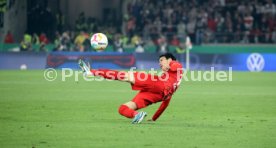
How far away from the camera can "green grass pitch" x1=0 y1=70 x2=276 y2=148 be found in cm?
1327

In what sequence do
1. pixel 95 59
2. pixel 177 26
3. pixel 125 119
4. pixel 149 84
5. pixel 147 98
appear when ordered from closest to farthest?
pixel 149 84 < pixel 147 98 < pixel 125 119 < pixel 95 59 < pixel 177 26

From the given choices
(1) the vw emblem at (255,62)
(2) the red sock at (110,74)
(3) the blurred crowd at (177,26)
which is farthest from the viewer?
Answer: (3) the blurred crowd at (177,26)

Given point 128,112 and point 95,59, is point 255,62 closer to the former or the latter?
point 95,59

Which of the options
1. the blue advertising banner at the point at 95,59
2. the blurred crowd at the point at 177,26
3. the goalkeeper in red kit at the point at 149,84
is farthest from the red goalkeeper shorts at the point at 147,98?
the blurred crowd at the point at 177,26

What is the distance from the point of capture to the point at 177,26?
47.4 metres

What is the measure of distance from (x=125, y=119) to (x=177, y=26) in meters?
30.3

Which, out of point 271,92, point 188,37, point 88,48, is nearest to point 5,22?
point 88,48

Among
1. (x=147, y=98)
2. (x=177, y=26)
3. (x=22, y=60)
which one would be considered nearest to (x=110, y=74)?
(x=147, y=98)

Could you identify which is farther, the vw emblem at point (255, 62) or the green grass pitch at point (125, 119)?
the vw emblem at point (255, 62)

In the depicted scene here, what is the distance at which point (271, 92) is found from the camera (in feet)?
89.4

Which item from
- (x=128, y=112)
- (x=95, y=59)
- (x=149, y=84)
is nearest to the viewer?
(x=128, y=112)

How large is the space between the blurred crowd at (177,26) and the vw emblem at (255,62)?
355cm

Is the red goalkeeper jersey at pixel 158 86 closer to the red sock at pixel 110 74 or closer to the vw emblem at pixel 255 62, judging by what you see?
the red sock at pixel 110 74

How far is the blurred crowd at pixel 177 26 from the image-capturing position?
149ft
